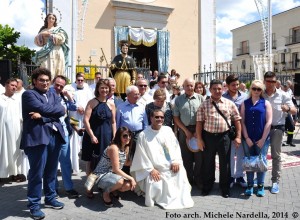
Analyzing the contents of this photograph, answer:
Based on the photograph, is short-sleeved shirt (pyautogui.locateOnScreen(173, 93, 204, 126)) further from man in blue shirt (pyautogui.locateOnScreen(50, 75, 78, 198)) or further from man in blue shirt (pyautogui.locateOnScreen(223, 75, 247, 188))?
man in blue shirt (pyautogui.locateOnScreen(50, 75, 78, 198))

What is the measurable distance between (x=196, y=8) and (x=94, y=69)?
725cm

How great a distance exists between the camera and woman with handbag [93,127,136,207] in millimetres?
4797

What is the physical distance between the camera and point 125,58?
7680 mm

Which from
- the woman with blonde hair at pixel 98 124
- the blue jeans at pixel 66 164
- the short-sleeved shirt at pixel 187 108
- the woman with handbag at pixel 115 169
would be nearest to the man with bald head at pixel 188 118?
the short-sleeved shirt at pixel 187 108

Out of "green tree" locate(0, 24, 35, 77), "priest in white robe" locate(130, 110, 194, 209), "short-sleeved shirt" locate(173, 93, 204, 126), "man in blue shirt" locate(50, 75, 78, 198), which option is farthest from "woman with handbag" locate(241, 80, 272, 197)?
"green tree" locate(0, 24, 35, 77)

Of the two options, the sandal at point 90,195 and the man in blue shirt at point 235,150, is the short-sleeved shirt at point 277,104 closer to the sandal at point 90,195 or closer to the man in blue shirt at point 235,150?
the man in blue shirt at point 235,150

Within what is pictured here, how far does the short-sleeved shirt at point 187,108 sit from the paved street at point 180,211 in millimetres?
1186

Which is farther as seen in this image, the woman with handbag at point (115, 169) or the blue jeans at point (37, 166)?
the woman with handbag at point (115, 169)

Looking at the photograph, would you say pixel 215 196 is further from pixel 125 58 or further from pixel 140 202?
pixel 125 58

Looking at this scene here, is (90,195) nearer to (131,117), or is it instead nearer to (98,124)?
(98,124)

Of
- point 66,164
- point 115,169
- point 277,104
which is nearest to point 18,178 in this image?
point 66,164

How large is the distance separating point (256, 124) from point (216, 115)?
0.62 m

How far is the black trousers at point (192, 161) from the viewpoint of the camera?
561 cm

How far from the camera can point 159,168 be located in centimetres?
494
